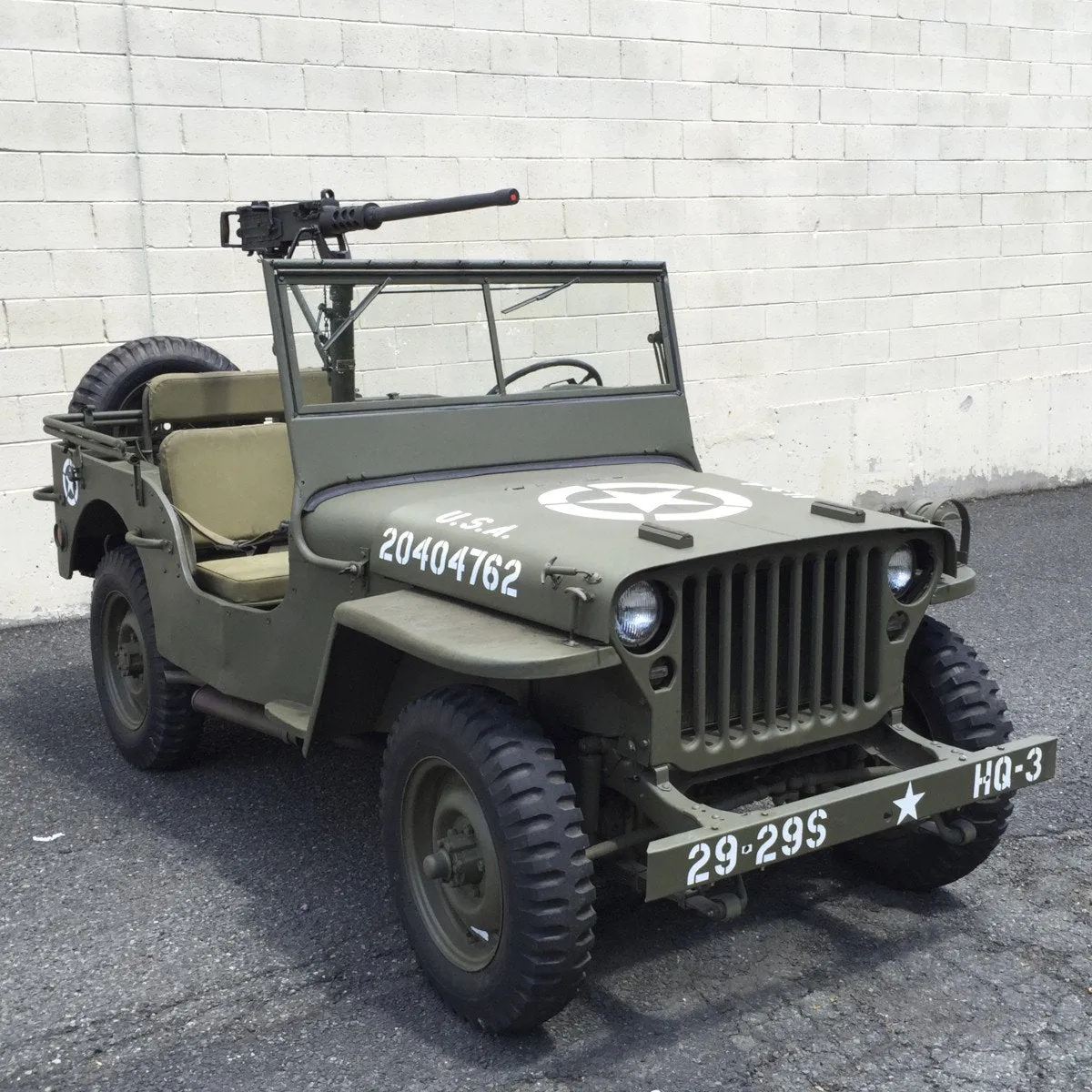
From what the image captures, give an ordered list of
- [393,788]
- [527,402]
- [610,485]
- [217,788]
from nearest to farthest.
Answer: [393,788] → [610,485] → [527,402] → [217,788]

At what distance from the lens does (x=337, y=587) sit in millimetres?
3691

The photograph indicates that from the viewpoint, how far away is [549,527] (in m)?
3.32

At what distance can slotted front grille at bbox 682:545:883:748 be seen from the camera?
9.94ft

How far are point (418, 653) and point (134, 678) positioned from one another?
2.35 meters

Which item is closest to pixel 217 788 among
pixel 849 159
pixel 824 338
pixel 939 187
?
pixel 824 338

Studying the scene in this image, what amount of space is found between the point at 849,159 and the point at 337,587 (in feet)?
21.9

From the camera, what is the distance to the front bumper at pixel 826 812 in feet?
9.00

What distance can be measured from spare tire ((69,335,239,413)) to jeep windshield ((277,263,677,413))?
1577 millimetres

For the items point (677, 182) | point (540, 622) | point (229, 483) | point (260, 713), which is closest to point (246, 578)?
point (260, 713)

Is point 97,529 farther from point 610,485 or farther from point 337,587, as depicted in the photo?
point 610,485

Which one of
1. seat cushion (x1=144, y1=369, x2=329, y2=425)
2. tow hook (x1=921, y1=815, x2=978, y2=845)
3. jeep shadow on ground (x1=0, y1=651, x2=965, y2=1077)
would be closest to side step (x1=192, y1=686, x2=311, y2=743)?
jeep shadow on ground (x1=0, y1=651, x2=965, y2=1077)

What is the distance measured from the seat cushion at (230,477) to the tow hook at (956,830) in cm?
263

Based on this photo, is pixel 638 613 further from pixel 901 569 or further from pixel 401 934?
pixel 401 934

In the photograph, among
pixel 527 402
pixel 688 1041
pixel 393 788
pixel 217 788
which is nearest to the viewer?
pixel 688 1041
